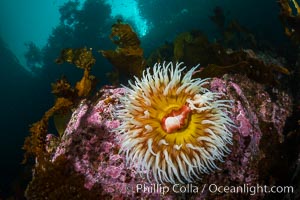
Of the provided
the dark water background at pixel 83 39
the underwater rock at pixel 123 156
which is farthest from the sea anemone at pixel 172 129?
the dark water background at pixel 83 39

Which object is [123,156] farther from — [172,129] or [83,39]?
[83,39]

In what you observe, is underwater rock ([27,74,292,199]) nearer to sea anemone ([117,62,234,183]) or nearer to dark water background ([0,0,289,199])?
sea anemone ([117,62,234,183])

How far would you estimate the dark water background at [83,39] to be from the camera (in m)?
15.7

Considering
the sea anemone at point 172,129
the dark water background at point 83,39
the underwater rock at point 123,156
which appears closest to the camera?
the sea anemone at point 172,129

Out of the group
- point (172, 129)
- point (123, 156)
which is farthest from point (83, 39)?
point (172, 129)

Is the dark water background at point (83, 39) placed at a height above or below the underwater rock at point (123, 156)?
above

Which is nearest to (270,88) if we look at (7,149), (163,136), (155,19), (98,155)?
(163,136)

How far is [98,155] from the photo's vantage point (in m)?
3.37

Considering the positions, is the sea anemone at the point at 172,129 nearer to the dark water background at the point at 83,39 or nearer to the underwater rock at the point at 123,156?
the underwater rock at the point at 123,156

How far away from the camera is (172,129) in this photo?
288cm

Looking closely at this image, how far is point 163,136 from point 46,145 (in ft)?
6.31

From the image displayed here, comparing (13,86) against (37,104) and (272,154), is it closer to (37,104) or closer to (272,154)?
(37,104)

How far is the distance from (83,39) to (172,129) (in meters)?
19.8

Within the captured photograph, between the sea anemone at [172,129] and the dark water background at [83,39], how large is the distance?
1176 cm
